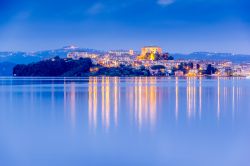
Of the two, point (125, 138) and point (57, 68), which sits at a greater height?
point (57, 68)

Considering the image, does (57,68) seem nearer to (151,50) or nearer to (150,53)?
(150,53)

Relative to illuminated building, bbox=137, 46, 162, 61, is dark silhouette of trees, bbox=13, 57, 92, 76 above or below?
below

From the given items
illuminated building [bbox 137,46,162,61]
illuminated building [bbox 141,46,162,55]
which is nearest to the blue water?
illuminated building [bbox 137,46,162,61]

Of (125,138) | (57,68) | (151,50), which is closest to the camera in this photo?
(125,138)

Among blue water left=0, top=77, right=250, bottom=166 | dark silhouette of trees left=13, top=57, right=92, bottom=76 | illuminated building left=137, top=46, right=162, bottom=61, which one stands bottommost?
blue water left=0, top=77, right=250, bottom=166

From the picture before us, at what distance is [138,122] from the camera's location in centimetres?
1178

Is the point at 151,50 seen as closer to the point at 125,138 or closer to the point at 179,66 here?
the point at 179,66

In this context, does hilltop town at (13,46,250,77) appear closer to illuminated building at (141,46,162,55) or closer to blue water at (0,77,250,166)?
illuminated building at (141,46,162,55)

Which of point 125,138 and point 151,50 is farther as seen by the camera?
point 151,50

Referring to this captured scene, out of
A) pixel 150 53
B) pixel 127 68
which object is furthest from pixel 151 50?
pixel 127 68

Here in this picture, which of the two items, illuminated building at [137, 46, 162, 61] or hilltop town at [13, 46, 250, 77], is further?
illuminated building at [137, 46, 162, 61]

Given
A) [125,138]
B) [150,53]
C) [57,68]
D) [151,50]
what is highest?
[151,50]

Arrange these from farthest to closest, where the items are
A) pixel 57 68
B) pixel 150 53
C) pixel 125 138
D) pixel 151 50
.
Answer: pixel 151 50 → pixel 150 53 → pixel 57 68 → pixel 125 138

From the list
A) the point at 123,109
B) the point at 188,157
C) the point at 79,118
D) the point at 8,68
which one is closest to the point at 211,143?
the point at 188,157
